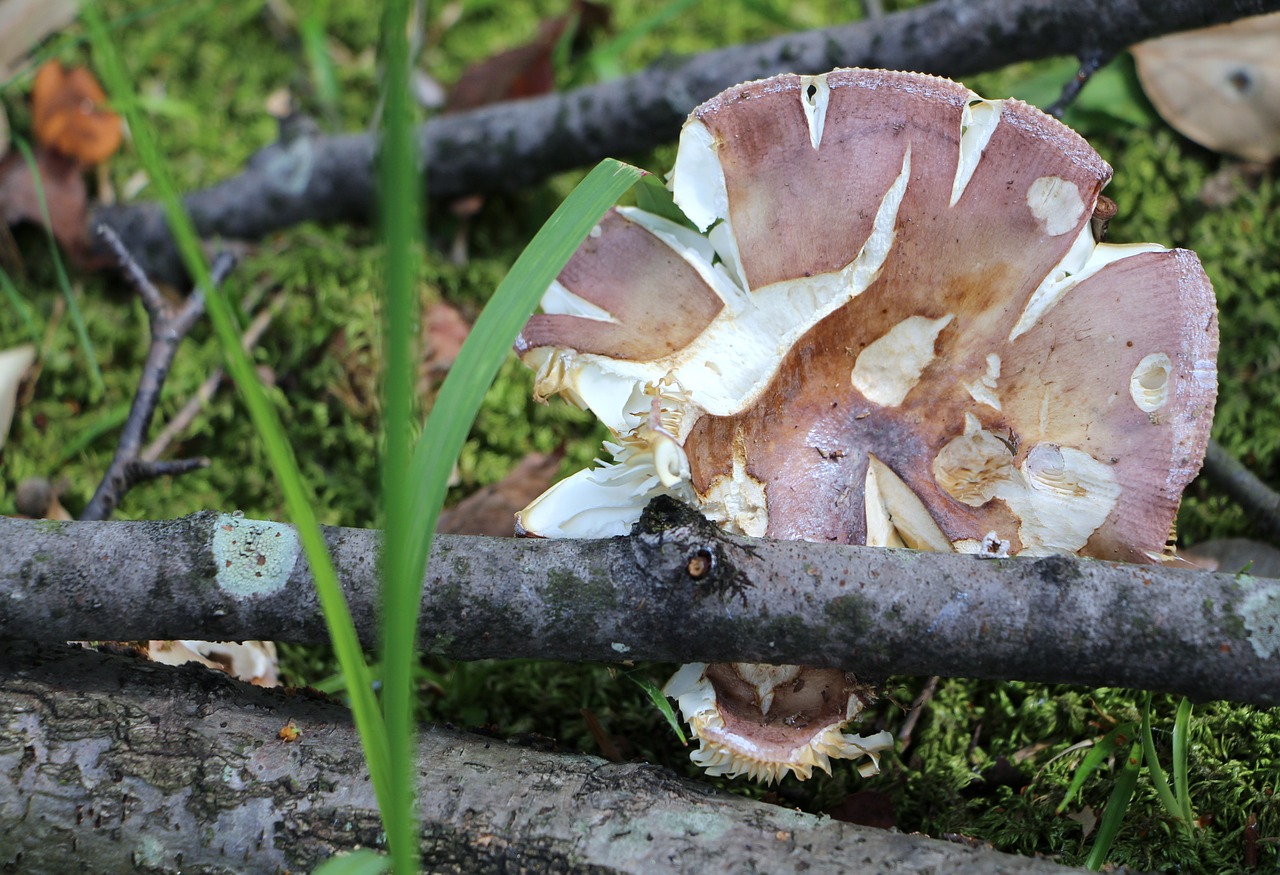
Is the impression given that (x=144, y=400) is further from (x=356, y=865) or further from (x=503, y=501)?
(x=356, y=865)

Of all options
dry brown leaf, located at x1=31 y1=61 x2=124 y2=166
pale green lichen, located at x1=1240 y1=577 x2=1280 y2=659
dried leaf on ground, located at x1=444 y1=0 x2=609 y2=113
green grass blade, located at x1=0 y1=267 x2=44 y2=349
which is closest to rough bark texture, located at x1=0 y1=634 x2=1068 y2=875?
pale green lichen, located at x1=1240 y1=577 x2=1280 y2=659

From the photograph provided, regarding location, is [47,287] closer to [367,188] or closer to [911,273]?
[367,188]

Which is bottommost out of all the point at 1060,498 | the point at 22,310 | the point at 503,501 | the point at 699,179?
the point at 503,501

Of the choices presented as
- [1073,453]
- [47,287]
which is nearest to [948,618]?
[1073,453]

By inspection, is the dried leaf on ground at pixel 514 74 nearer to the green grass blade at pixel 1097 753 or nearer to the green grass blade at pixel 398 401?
the green grass blade at pixel 398 401

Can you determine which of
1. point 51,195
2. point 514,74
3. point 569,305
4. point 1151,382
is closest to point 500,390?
point 569,305

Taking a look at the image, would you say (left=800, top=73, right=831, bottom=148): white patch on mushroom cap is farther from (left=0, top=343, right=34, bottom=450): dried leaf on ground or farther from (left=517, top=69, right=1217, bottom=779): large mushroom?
(left=0, top=343, right=34, bottom=450): dried leaf on ground
